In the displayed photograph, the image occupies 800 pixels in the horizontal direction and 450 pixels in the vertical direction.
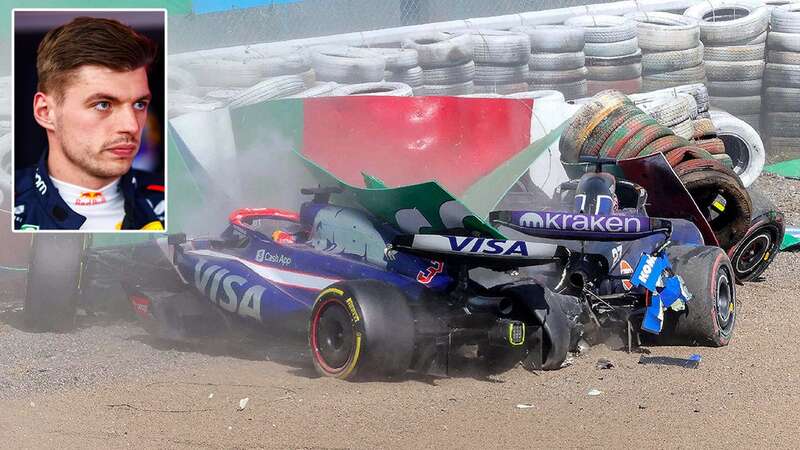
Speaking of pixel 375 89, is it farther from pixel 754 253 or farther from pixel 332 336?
pixel 332 336

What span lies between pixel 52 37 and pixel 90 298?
2.62 metres

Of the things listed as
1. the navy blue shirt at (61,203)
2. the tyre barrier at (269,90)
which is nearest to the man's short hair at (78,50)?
the navy blue shirt at (61,203)

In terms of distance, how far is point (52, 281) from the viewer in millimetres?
8281

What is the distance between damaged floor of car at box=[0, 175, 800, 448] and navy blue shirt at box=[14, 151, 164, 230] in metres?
0.89

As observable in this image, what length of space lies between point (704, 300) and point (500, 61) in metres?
6.82

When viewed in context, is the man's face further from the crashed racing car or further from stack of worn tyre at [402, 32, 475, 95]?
stack of worn tyre at [402, 32, 475, 95]

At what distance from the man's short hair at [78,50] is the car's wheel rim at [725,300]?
4.34 m

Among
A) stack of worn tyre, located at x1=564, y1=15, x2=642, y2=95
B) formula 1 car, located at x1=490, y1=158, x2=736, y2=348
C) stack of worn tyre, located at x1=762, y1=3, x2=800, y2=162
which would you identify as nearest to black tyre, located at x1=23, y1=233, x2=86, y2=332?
formula 1 car, located at x1=490, y1=158, x2=736, y2=348

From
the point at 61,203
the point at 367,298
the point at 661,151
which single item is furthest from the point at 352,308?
the point at 661,151

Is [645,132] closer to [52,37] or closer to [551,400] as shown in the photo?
[551,400]

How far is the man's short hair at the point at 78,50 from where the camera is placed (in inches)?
269

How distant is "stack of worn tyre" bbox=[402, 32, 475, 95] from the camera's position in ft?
44.1

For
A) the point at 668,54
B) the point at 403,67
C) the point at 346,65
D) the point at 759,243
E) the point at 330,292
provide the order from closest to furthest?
the point at 330,292 → the point at 759,243 → the point at 346,65 → the point at 403,67 → the point at 668,54

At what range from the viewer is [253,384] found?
6.47 meters
